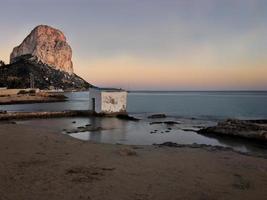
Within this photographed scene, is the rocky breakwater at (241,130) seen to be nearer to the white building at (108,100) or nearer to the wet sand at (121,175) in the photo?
the wet sand at (121,175)

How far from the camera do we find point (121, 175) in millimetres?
9641

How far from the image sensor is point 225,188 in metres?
8.84

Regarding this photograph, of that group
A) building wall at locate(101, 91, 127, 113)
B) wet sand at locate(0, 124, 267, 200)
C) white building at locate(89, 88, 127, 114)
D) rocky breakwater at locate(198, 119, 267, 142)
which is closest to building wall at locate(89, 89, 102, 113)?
white building at locate(89, 88, 127, 114)

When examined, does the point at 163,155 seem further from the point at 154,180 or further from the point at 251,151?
the point at 251,151

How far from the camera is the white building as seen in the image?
41.4 m

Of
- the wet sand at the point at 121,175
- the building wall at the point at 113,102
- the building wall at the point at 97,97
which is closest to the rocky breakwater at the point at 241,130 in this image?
the wet sand at the point at 121,175

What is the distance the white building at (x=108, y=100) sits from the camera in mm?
41406

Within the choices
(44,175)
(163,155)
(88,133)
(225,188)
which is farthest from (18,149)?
(88,133)

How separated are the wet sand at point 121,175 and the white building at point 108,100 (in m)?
27.1

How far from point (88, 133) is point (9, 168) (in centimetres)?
1477

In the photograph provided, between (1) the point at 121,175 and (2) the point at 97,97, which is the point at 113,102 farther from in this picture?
(1) the point at 121,175

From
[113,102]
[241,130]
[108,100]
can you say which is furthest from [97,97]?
[241,130]

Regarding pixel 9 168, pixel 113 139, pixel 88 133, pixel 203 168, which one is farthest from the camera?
pixel 88 133

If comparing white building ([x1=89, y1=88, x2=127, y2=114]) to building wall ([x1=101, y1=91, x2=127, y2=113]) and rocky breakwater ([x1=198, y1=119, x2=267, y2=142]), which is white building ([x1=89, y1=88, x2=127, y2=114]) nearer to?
building wall ([x1=101, y1=91, x2=127, y2=113])
